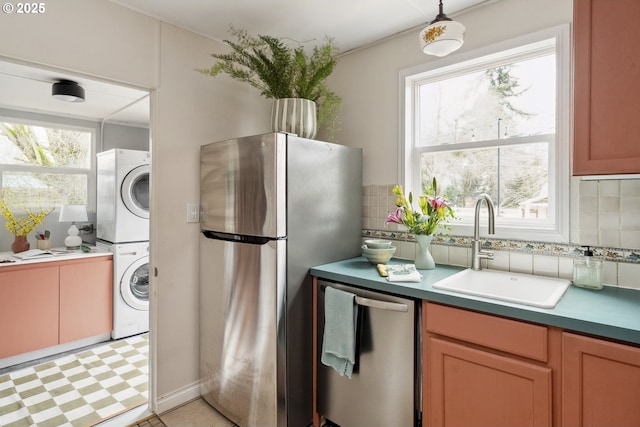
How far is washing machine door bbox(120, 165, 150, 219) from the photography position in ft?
10.4

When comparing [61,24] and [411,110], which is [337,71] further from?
[61,24]

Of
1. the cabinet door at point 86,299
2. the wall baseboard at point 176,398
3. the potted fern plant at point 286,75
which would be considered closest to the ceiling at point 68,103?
the potted fern plant at point 286,75

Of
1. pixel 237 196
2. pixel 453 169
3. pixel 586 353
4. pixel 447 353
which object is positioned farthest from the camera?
pixel 453 169

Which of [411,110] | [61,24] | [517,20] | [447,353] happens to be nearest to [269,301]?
[447,353]

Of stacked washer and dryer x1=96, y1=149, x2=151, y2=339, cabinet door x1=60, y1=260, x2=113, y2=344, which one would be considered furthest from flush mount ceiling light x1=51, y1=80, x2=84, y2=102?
cabinet door x1=60, y1=260, x2=113, y2=344

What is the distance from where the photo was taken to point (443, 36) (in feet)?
4.76

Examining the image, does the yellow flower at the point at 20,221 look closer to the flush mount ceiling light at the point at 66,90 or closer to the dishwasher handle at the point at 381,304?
the flush mount ceiling light at the point at 66,90

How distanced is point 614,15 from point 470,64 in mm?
825

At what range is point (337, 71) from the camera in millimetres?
2609

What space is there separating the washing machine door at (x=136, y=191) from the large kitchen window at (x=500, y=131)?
2.59 meters

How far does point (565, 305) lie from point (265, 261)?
1.32m

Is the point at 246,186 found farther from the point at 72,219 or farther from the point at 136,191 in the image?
the point at 72,219

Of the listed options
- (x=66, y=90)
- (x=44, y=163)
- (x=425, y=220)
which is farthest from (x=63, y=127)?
(x=425, y=220)

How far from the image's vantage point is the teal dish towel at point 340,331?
1.63m
